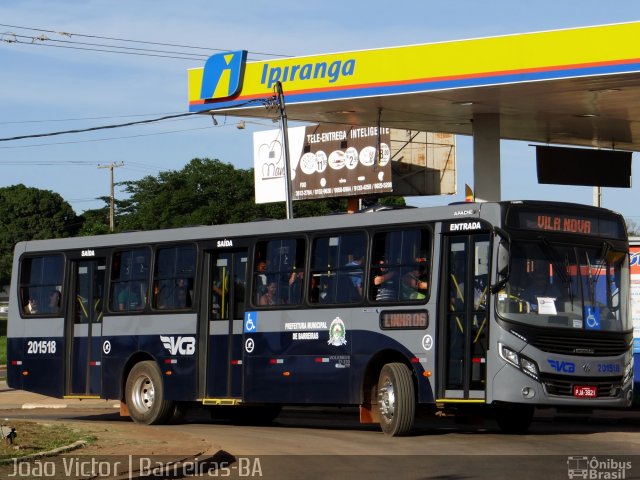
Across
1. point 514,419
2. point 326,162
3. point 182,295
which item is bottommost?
point 514,419

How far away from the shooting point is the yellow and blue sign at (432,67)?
2341 cm

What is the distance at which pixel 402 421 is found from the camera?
1706cm

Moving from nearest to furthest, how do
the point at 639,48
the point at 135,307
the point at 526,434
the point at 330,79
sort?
the point at 526,434
the point at 135,307
the point at 639,48
the point at 330,79

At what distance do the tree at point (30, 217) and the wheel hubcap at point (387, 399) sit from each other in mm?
95622

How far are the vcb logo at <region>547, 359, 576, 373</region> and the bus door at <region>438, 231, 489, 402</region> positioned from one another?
0.87 metres

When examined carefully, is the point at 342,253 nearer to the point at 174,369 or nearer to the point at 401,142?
the point at 174,369

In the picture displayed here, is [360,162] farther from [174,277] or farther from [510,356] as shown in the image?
[510,356]

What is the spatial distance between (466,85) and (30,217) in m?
92.3

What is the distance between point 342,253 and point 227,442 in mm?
3369

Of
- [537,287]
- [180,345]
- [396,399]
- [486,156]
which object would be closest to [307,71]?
[486,156]

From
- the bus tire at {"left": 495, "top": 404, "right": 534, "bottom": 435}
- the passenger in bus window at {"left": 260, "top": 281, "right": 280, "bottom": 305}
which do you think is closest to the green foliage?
the passenger in bus window at {"left": 260, "top": 281, "right": 280, "bottom": 305}

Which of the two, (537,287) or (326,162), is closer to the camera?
(537,287)

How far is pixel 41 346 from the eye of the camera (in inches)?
892

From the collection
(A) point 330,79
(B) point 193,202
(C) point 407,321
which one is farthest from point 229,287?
(B) point 193,202
